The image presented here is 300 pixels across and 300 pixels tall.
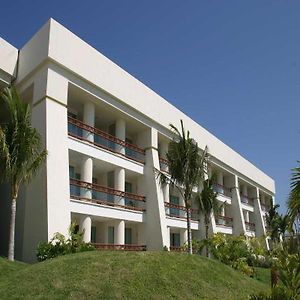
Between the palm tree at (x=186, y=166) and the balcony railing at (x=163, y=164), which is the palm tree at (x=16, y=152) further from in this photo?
the balcony railing at (x=163, y=164)

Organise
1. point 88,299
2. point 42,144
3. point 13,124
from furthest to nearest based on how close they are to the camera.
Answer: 1. point 42,144
2. point 13,124
3. point 88,299

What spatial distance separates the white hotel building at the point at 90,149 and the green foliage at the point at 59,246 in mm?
525

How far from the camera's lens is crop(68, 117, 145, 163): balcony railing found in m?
22.4

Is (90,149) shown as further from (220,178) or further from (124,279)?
(220,178)

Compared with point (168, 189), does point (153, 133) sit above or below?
above

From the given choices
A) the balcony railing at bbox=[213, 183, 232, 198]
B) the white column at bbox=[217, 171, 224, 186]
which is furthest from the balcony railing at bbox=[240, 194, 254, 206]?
the white column at bbox=[217, 171, 224, 186]

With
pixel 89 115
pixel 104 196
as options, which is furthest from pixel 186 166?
pixel 89 115

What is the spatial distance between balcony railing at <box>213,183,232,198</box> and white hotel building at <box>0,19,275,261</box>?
541 centimetres

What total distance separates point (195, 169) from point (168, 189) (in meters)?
9.04

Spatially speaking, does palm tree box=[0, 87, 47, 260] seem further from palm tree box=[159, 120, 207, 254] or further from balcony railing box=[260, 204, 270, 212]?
balcony railing box=[260, 204, 270, 212]

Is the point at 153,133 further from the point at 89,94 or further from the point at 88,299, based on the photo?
the point at 88,299

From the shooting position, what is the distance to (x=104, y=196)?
23.3 metres

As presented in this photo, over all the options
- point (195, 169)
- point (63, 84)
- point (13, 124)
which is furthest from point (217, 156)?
point (13, 124)

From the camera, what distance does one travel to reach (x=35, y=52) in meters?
21.1
